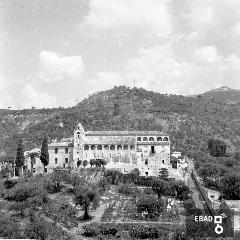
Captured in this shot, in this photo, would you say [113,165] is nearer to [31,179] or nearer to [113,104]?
[31,179]

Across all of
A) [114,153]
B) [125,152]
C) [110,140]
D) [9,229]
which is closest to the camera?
[9,229]

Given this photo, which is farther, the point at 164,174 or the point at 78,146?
the point at 78,146

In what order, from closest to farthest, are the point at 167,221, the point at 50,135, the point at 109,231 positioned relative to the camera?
the point at 109,231, the point at 167,221, the point at 50,135

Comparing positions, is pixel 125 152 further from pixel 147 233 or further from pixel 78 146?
pixel 147 233

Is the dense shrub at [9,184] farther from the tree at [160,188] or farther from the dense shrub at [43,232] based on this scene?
the tree at [160,188]

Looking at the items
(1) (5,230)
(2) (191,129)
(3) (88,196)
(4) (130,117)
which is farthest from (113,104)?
(1) (5,230)

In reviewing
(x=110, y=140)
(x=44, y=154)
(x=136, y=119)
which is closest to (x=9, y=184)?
(x=44, y=154)

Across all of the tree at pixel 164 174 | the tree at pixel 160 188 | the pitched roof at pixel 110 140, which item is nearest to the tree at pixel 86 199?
the tree at pixel 160 188
